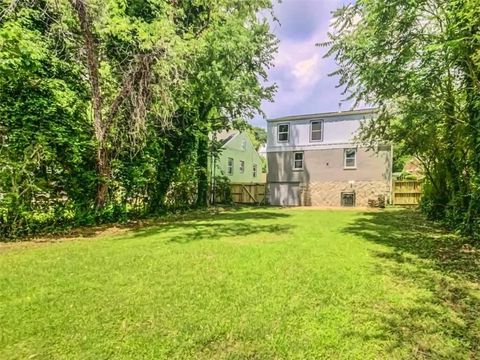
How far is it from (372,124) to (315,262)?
1028cm

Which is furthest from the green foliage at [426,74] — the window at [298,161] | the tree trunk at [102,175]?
the window at [298,161]

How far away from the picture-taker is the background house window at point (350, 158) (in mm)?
20606

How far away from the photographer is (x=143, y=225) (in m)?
10.1

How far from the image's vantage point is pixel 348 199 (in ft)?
67.5

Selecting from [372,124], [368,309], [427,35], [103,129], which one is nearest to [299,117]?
[372,124]

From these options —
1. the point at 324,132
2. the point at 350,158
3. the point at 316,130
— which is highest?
the point at 316,130

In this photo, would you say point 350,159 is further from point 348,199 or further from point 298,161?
point 298,161

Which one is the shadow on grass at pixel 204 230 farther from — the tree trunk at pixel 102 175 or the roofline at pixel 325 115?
the roofline at pixel 325 115

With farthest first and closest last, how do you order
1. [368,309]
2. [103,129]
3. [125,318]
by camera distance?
[103,129], [368,309], [125,318]

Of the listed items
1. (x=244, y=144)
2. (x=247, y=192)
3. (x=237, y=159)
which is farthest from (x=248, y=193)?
(x=244, y=144)

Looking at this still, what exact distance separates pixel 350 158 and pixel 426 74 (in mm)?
12769

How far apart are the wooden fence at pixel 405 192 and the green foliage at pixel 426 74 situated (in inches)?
361

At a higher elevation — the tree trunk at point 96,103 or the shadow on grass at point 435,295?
the tree trunk at point 96,103

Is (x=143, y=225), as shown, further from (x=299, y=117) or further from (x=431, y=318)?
(x=299, y=117)
